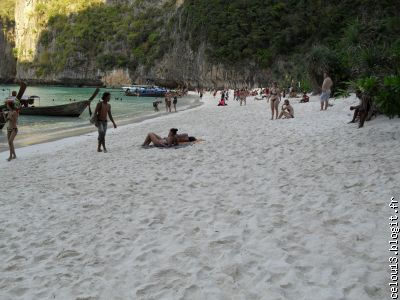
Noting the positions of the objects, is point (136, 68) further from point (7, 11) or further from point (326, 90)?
point (326, 90)

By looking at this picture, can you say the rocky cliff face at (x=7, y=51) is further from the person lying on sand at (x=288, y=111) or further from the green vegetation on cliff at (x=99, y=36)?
the person lying on sand at (x=288, y=111)

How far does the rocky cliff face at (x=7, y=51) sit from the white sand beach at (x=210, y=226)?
160663mm

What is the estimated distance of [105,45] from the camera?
396 ft

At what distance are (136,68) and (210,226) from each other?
11186 centimetres

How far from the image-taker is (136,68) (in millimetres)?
111625

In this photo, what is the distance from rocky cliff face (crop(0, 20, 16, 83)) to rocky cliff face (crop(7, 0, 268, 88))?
15.3ft

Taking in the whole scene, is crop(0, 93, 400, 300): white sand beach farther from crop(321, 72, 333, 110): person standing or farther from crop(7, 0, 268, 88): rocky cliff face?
crop(7, 0, 268, 88): rocky cliff face

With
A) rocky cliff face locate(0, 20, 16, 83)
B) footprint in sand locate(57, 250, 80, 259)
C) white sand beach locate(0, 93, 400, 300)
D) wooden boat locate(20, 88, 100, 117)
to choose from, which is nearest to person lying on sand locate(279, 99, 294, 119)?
white sand beach locate(0, 93, 400, 300)

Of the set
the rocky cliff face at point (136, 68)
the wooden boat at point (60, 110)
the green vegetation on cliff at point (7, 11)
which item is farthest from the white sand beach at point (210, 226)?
the green vegetation on cliff at point (7, 11)

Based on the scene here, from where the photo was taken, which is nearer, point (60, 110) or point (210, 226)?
point (210, 226)

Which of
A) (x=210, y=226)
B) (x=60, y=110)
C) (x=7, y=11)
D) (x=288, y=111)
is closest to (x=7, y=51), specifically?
(x=7, y=11)

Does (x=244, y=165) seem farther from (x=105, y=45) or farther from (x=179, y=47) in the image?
(x=105, y=45)

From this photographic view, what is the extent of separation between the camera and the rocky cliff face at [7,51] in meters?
149

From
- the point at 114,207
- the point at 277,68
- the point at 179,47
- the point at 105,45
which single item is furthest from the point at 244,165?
the point at 105,45
